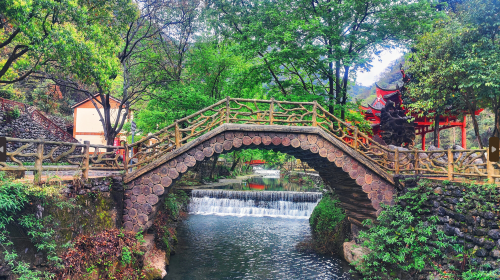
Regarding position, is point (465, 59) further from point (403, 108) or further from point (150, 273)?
point (150, 273)

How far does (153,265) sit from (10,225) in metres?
4.37

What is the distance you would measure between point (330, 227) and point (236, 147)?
583 cm

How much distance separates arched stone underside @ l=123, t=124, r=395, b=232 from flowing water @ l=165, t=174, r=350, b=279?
2.34 meters

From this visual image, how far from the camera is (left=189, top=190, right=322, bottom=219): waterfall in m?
20.6

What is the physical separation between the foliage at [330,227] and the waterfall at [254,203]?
5849mm

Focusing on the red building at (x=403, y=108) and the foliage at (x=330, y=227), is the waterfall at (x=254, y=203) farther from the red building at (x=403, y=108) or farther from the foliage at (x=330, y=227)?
the red building at (x=403, y=108)

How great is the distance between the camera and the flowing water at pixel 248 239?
408 inches

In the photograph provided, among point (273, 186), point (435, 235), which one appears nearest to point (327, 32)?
point (435, 235)

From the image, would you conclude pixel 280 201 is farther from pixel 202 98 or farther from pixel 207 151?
pixel 207 151

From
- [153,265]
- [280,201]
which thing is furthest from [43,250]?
[280,201]

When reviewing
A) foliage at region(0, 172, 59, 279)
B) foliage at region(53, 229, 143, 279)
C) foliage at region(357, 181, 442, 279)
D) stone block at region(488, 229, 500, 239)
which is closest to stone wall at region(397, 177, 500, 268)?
stone block at region(488, 229, 500, 239)

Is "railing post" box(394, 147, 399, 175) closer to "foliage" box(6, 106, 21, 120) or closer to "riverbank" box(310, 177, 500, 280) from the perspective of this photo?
"riverbank" box(310, 177, 500, 280)

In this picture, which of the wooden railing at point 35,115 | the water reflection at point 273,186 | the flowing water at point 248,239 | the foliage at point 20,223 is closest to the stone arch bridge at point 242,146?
the flowing water at point 248,239

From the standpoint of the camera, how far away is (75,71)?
9.91 metres
